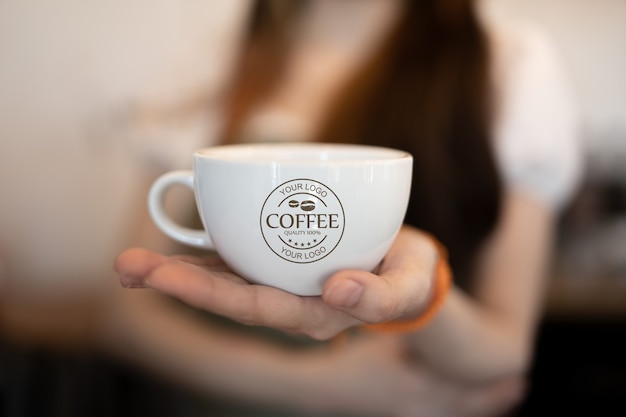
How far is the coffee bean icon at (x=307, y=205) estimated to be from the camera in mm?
315

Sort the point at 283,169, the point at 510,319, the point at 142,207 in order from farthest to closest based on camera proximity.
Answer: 1. the point at 142,207
2. the point at 510,319
3. the point at 283,169

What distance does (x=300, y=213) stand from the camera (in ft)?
1.04

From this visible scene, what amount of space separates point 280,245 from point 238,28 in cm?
83

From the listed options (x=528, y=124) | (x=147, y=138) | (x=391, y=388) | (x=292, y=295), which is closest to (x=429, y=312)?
(x=292, y=295)

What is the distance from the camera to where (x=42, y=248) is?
99cm

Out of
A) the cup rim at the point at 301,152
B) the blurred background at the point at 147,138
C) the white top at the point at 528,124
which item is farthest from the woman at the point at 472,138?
the cup rim at the point at 301,152

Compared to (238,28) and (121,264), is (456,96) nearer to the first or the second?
(238,28)

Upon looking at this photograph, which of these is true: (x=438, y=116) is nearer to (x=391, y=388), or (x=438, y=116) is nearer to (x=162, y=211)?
(x=391, y=388)

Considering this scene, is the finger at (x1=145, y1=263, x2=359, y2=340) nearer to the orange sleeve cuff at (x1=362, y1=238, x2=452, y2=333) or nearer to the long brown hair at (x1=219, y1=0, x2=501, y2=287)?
the orange sleeve cuff at (x1=362, y1=238, x2=452, y2=333)

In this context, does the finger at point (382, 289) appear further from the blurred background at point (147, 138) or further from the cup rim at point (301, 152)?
the blurred background at point (147, 138)

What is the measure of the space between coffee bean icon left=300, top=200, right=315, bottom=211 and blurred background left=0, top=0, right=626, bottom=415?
660mm

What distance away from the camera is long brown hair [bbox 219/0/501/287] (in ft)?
2.51

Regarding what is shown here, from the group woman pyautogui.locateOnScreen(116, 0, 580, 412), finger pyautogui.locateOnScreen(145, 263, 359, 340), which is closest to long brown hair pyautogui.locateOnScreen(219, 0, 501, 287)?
woman pyautogui.locateOnScreen(116, 0, 580, 412)

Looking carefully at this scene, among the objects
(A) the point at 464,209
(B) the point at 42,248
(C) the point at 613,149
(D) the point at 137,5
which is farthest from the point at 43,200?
(C) the point at 613,149
